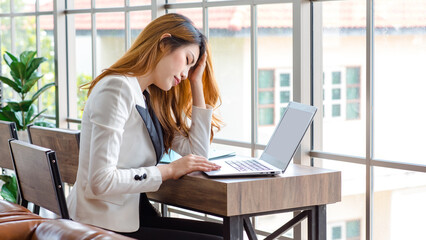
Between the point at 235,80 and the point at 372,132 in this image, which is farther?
the point at 235,80

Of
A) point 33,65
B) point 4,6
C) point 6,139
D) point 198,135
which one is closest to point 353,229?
point 198,135

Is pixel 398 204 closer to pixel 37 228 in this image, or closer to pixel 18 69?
pixel 37 228

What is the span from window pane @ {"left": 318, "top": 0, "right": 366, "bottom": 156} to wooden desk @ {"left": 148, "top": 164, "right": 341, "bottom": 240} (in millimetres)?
475

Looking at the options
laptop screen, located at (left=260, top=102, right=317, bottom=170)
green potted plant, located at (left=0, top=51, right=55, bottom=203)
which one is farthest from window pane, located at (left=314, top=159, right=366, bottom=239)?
green potted plant, located at (left=0, top=51, right=55, bottom=203)

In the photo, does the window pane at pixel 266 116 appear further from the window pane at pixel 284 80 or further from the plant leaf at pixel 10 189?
the plant leaf at pixel 10 189

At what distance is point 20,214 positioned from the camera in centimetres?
181

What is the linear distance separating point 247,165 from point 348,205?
0.73 metres

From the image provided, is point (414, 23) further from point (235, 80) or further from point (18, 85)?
point (18, 85)

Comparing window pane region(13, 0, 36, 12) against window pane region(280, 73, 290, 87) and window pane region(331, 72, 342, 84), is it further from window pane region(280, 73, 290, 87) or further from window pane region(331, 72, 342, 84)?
window pane region(331, 72, 342, 84)

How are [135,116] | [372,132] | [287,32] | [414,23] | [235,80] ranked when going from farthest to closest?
1. [235,80]
2. [287,32]
3. [372,132]
4. [414,23]
5. [135,116]

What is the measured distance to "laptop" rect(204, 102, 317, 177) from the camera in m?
2.45

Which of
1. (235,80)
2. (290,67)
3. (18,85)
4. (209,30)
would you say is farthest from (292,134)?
(18,85)

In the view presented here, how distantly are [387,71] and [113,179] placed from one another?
1.26 metres

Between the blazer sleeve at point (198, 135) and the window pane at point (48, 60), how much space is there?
2.57 m
